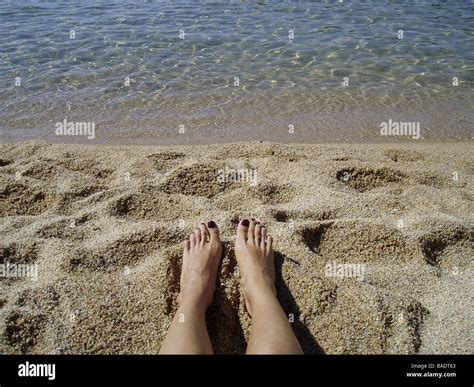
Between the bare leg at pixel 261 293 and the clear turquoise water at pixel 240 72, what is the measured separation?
2454 mm

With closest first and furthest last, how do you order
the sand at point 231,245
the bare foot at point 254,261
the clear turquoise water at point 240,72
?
the sand at point 231,245
the bare foot at point 254,261
the clear turquoise water at point 240,72

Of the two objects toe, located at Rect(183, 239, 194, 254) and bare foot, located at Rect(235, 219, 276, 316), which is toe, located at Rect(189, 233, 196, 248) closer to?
toe, located at Rect(183, 239, 194, 254)

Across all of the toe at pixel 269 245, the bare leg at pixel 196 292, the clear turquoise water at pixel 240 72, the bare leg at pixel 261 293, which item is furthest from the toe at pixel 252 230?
the clear turquoise water at pixel 240 72

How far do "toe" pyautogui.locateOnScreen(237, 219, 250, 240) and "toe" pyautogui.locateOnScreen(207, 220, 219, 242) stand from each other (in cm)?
15

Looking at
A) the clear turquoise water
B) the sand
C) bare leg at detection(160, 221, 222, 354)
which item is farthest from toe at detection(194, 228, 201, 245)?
the clear turquoise water

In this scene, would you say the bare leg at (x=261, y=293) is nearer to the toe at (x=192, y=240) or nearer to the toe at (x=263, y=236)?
the toe at (x=263, y=236)

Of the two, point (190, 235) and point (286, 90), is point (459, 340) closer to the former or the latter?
point (190, 235)

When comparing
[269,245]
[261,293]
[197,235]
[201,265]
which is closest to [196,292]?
[201,265]

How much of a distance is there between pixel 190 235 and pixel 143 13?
25.1 ft

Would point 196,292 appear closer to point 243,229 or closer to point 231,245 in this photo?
point 231,245

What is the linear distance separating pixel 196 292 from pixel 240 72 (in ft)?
15.3

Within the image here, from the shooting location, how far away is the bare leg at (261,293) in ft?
6.55

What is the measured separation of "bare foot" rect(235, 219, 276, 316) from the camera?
2.36 m
